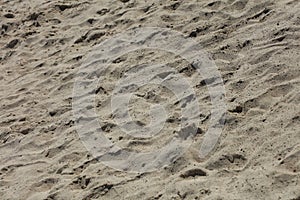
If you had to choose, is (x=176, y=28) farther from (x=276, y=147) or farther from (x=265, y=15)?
(x=276, y=147)

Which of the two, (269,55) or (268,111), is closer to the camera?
(268,111)

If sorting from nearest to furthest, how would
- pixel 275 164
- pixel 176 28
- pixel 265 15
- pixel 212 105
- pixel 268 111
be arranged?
pixel 275 164
pixel 268 111
pixel 212 105
pixel 265 15
pixel 176 28

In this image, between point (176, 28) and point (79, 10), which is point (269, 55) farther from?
point (79, 10)

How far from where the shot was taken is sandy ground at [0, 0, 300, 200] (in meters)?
3.77

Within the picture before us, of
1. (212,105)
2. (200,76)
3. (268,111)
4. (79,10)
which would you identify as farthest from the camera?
(79,10)

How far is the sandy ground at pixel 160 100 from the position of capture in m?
3.77

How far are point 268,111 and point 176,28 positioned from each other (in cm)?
194

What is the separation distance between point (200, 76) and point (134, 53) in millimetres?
1047

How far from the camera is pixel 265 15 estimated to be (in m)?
5.26

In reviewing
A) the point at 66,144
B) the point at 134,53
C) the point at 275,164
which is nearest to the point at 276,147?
the point at 275,164

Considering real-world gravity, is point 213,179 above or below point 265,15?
below

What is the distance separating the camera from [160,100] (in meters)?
4.74

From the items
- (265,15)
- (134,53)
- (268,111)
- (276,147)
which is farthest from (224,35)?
(276,147)

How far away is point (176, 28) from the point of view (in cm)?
567
